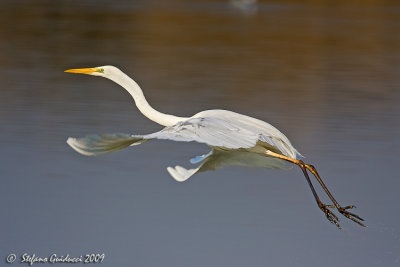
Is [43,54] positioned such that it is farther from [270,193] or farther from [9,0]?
[9,0]

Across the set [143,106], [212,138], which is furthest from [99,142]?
[143,106]

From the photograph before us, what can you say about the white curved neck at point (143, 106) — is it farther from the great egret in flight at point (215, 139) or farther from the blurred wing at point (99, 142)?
the blurred wing at point (99, 142)

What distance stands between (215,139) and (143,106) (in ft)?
3.98

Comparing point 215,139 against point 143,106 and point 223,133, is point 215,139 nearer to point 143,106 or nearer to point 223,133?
point 223,133

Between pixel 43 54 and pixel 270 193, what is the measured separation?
32.6 feet

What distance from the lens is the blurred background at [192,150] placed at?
627 cm

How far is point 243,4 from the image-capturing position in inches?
1138

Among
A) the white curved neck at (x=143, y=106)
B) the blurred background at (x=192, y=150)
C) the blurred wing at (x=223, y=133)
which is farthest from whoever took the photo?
the blurred background at (x=192, y=150)

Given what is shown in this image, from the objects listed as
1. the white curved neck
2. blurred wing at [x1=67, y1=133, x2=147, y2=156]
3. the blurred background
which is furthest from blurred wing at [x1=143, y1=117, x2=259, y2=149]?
the blurred background

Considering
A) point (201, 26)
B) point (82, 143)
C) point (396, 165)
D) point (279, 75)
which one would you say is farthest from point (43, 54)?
point (82, 143)

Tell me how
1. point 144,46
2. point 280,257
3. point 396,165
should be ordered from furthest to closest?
point 144,46 < point 396,165 < point 280,257

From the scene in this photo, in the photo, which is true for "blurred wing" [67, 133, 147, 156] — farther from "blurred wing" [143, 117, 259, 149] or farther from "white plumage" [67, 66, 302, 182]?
"blurred wing" [143, 117, 259, 149]

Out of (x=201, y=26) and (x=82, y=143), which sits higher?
(x=82, y=143)

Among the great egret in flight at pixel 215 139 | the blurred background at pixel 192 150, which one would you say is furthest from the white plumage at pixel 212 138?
the blurred background at pixel 192 150
